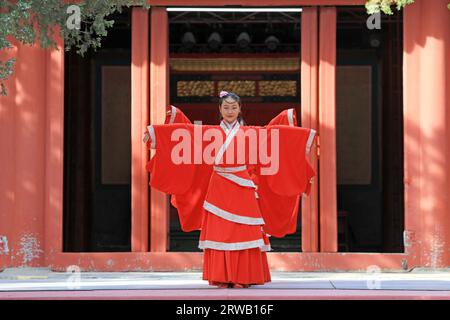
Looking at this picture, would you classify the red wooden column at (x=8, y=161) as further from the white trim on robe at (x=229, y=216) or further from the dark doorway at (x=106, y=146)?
the dark doorway at (x=106, y=146)

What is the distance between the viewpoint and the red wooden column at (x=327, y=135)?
7.71 meters

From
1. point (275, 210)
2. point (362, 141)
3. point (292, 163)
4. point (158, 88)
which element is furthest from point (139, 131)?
point (362, 141)

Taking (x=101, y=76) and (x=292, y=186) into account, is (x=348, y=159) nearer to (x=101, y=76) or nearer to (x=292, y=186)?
(x=101, y=76)

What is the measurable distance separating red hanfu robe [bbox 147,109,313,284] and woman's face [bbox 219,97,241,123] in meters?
0.06

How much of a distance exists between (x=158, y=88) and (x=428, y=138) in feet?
8.42

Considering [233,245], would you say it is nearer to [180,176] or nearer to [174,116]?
[180,176]

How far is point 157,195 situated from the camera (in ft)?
25.3

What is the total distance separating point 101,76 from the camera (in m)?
12.0

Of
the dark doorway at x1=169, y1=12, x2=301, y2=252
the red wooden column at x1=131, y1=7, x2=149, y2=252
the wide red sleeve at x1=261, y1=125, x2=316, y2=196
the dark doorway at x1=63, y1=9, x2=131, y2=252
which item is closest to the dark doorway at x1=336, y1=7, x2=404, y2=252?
the dark doorway at x1=169, y1=12, x2=301, y2=252

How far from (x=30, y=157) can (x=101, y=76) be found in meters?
4.51

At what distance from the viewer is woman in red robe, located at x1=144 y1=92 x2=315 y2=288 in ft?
19.5

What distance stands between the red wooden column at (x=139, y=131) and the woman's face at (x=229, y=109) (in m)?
1.89

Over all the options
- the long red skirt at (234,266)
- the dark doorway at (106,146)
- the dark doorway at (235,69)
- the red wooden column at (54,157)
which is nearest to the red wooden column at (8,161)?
the red wooden column at (54,157)

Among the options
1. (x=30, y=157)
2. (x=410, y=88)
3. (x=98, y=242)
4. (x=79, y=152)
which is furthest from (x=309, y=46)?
(x=98, y=242)
